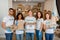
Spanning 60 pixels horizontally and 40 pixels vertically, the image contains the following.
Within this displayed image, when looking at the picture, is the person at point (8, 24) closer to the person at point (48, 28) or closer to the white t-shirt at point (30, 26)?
the white t-shirt at point (30, 26)

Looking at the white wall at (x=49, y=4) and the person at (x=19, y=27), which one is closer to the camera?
the person at (x=19, y=27)

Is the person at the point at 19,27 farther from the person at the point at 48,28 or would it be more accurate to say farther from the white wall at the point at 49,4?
the white wall at the point at 49,4

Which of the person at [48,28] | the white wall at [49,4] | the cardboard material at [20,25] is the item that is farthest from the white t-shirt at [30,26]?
the white wall at [49,4]

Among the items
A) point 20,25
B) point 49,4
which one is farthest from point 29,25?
point 49,4

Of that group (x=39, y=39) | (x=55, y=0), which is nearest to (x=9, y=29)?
(x=39, y=39)

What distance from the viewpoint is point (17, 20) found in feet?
13.9

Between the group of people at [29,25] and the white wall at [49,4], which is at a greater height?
the white wall at [49,4]

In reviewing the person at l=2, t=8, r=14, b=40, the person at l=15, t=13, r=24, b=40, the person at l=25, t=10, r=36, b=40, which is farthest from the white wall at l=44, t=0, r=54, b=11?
the person at l=2, t=8, r=14, b=40

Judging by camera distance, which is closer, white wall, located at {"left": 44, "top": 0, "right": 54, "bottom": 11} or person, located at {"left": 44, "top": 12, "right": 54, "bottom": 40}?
person, located at {"left": 44, "top": 12, "right": 54, "bottom": 40}

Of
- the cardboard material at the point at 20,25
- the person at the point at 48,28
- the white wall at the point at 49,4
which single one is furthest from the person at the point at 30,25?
the white wall at the point at 49,4

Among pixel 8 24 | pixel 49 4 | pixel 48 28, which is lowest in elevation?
pixel 48 28

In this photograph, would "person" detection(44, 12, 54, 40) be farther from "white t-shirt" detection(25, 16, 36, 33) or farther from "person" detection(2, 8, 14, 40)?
"person" detection(2, 8, 14, 40)

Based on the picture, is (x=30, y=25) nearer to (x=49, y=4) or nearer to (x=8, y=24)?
(x=8, y=24)

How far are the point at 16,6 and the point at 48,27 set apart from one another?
2416 mm
